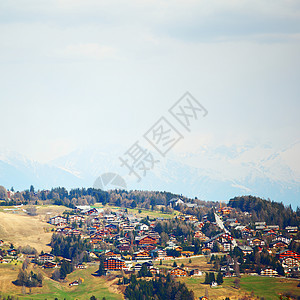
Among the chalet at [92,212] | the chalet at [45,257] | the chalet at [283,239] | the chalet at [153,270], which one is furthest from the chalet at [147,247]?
the chalet at [92,212]

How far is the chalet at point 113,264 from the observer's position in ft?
391

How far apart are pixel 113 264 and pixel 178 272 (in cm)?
1312

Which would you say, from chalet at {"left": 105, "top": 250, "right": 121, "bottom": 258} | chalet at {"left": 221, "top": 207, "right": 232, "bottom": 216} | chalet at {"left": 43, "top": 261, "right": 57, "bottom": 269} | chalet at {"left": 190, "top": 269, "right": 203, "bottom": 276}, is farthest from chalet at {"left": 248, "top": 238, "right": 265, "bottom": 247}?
chalet at {"left": 43, "top": 261, "right": 57, "bottom": 269}

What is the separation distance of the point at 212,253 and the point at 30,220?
51.2 m

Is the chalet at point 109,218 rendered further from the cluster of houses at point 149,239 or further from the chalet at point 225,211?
the chalet at point 225,211

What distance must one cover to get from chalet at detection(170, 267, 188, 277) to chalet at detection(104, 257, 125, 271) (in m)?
10.4

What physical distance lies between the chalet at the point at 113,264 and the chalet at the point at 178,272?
34.3 feet

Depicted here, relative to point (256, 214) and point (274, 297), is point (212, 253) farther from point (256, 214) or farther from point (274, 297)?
point (256, 214)

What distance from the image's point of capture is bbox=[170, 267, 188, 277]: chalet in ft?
373

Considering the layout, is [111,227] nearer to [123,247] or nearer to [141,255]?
[123,247]

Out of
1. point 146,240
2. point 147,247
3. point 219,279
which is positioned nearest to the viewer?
point 219,279

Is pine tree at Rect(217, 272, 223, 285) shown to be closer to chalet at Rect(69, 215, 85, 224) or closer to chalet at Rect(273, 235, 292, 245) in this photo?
chalet at Rect(273, 235, 292, 245)

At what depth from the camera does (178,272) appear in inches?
4500

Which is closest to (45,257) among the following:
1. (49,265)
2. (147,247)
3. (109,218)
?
(49,265)
